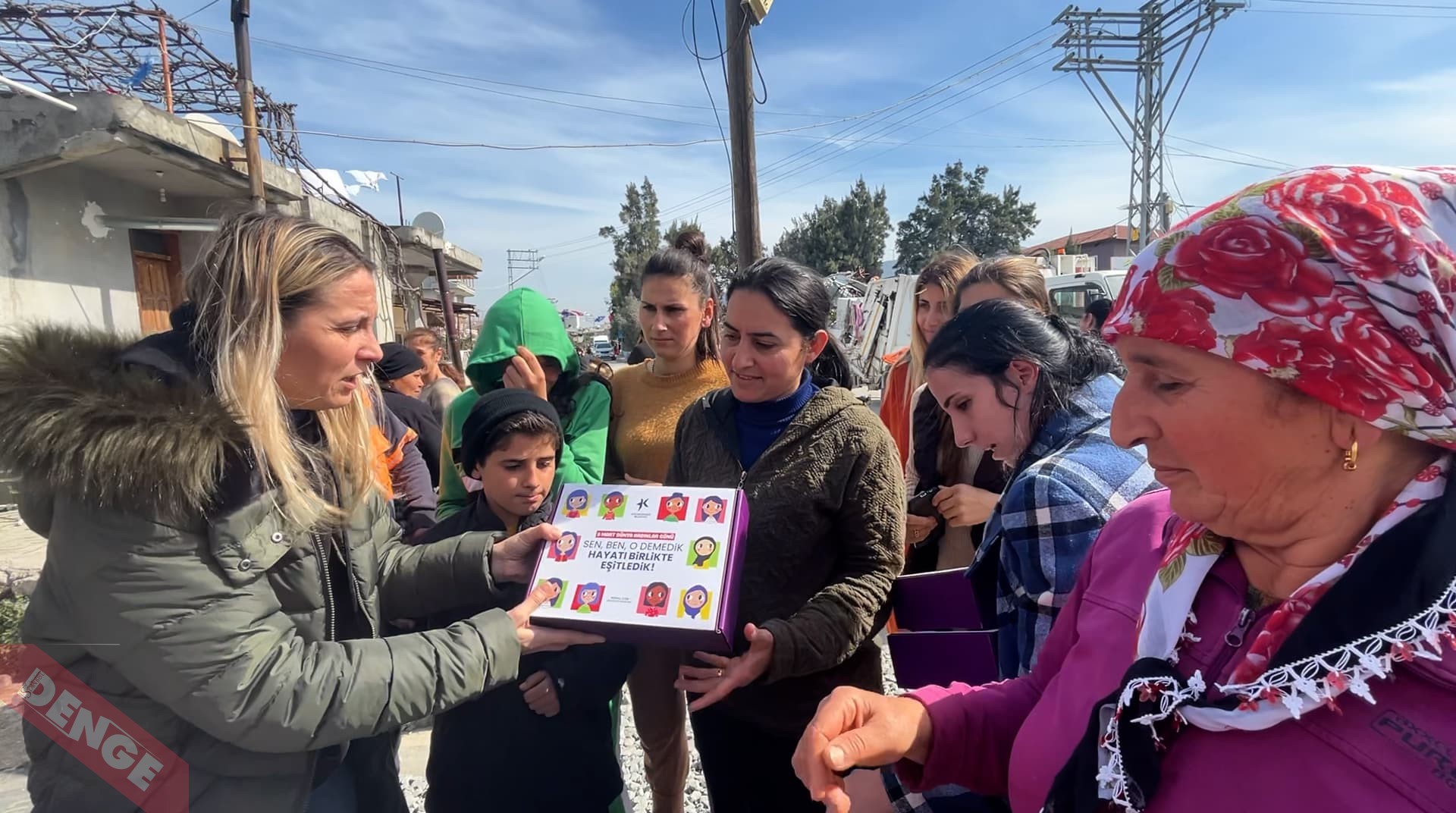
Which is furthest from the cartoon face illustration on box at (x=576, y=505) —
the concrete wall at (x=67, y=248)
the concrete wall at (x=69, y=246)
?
the concrete wall at (x=67, y=248)

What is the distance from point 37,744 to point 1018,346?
213 cm

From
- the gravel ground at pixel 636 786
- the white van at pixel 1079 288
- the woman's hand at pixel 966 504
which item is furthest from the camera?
the white van at pixel 1079 288

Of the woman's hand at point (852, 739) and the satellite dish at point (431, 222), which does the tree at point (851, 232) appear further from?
the woman's hand at point (852, 739)

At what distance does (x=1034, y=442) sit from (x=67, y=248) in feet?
32.3

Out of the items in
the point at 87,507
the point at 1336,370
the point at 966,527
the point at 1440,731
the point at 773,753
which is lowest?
the point at 773,753

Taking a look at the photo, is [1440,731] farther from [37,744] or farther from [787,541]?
[37,744]

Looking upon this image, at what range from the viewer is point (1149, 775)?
88 centimetres

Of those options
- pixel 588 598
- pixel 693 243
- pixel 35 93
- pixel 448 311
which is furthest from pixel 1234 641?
pixel 448 311

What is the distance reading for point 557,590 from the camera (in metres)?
1.78

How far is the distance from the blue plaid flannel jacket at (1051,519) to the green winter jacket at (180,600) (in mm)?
1139

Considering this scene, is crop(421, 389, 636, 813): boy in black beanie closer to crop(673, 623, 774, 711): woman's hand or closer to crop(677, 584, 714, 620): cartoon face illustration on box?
crop(673, 623, 774, 711): woman's hand

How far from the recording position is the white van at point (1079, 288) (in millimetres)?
10914

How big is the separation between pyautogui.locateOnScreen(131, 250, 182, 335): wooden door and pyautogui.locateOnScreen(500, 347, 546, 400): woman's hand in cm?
832

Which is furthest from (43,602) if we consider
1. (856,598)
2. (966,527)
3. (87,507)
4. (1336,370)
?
(966,527)
